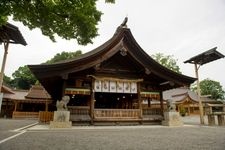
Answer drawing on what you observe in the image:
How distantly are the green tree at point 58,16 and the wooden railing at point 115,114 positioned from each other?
595cm

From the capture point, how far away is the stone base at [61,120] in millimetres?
10019

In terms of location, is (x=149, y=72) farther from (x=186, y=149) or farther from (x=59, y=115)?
(x=186, y=149)

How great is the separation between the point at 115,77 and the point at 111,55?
5.39 feet

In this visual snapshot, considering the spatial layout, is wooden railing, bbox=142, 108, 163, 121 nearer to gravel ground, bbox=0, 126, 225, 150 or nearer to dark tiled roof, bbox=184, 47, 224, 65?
dark tiled roof, bbox=184, 47, 224, 65

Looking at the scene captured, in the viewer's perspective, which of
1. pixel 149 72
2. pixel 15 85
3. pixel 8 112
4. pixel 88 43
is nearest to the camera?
pixel 88 43

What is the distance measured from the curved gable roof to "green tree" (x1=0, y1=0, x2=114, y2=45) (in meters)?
4.28

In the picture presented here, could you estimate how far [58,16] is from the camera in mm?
5938

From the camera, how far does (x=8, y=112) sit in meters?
30.7

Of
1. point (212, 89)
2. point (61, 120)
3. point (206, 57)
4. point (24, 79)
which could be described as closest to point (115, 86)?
point (61, 120)

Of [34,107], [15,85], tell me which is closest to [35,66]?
[34,107]

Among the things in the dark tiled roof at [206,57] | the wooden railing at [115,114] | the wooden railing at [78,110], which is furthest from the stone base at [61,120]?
the dark tiled roof at [206,57]

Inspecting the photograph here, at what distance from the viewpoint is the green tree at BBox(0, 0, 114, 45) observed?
5469 mm

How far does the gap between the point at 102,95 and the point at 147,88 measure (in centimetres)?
492

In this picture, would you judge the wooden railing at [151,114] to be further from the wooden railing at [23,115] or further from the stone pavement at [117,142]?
the wooden railing at [23,115]
